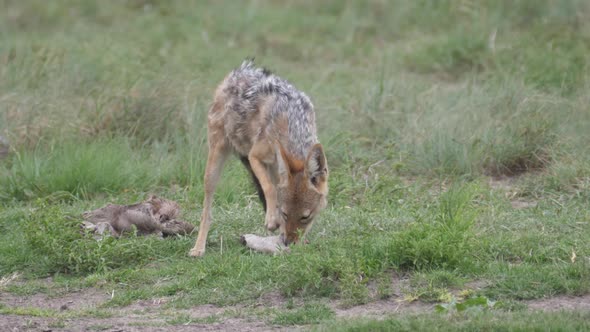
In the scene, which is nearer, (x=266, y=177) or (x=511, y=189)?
(x=266, y=177)

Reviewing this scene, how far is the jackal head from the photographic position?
7.59 metres

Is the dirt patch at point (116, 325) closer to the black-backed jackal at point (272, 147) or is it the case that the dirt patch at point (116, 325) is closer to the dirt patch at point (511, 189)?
the black-backed jackal at point (272, 147)

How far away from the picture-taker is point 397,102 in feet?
39.4

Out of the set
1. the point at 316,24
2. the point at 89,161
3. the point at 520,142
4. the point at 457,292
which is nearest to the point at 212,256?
the point at 457,292

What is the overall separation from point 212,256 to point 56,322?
1.76 metres

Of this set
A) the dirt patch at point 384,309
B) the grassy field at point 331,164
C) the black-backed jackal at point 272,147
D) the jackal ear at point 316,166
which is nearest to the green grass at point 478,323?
the grassy field at point 331,164

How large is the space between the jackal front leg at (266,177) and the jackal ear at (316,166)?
0.41m

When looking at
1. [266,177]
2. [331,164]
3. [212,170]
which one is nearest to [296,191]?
[266,177]

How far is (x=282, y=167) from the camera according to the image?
25.1 ft

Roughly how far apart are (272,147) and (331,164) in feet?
9.09

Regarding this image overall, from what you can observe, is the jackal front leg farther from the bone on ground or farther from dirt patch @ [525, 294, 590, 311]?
dirt patch @ [525, 294, 590, 311]

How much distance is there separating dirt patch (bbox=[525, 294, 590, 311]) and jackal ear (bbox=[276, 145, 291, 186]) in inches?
86.3

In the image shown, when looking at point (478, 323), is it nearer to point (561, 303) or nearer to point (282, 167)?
point (561, 303)

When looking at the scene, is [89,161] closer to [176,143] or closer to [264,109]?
[176,143]
